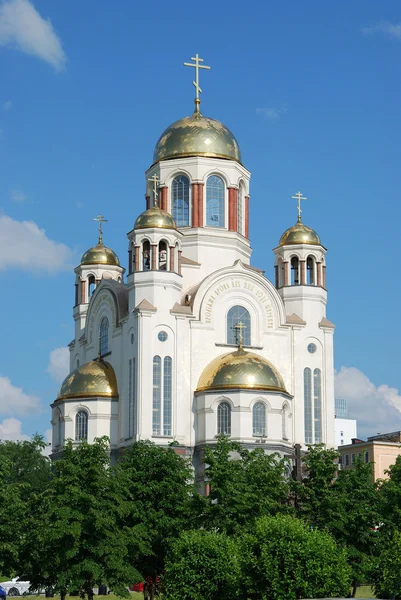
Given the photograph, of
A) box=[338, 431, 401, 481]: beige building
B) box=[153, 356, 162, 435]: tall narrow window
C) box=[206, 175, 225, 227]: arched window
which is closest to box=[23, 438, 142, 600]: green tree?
box=[153, 356, 162, 435]: tall narrow window

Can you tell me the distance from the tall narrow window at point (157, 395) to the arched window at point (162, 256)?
449cm

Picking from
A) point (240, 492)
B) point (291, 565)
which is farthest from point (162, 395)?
point (291, 565)

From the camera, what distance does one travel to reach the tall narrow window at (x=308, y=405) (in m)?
57.1

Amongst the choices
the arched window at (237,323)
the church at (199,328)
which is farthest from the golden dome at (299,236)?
the arched window at (237,323)

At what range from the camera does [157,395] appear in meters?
54.0

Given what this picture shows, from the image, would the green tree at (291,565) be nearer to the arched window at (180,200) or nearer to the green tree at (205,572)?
the green tree at (205,572)

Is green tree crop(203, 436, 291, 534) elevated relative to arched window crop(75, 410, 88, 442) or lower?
lower

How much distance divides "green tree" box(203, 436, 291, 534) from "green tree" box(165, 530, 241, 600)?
5.09m

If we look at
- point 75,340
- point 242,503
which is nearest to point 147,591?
point 242,503

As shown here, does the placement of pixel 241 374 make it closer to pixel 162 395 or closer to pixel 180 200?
pixel 162 395

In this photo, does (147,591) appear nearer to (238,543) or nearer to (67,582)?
(67,582)

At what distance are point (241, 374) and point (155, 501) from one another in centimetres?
1232

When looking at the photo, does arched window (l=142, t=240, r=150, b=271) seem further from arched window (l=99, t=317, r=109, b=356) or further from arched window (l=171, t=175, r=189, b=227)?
arched window (l=99, t=317, r=109, b=356)

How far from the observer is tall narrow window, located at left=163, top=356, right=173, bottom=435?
53.8 metres
